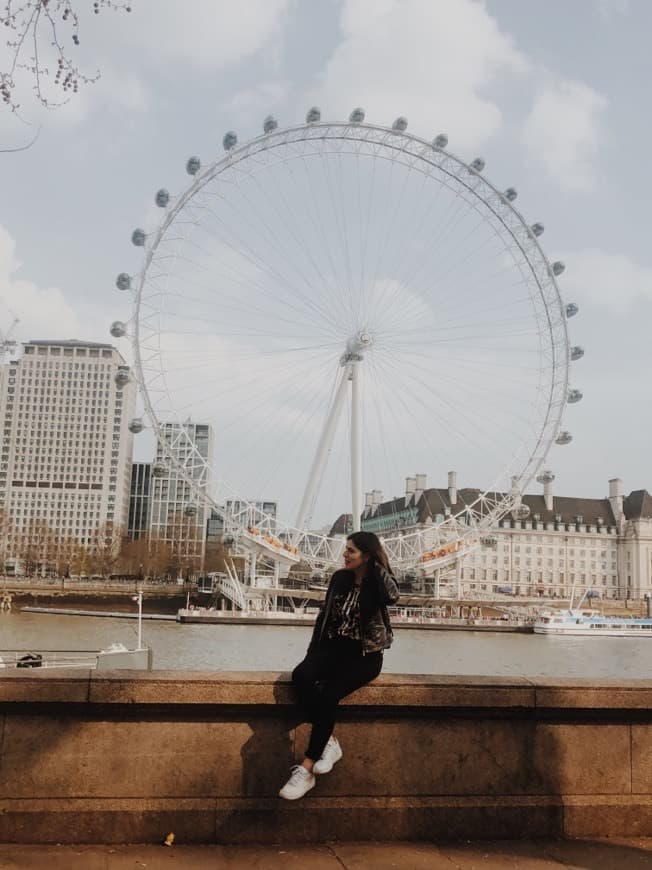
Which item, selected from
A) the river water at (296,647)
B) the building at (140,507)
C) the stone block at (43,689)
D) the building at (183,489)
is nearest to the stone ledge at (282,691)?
the stone block at (43,689)

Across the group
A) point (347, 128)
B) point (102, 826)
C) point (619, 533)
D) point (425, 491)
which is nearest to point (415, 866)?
point (102, 826)

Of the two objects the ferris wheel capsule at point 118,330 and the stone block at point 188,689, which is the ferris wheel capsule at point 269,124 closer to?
the ferris wheel capsule at point 118,330

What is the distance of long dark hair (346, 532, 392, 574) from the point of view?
19.0 ft

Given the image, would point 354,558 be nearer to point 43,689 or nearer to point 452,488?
point 43,689

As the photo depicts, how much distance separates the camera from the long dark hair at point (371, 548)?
580 cm

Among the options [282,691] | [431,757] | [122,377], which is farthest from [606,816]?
[122,377]

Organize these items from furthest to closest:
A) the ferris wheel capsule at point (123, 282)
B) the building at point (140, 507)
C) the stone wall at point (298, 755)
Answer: the building at point (140, 507) < the ferris wheel capsule at point (123, 282) < the stone wall at point (298, 755)

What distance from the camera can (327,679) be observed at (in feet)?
18.4

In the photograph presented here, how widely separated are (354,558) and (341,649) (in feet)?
1.86

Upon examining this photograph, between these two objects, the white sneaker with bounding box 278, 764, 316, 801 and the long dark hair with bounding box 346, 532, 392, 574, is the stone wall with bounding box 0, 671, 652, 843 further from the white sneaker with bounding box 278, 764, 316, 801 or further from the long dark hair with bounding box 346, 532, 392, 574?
the long dark hair with bounding box 346, 532, 392, 574

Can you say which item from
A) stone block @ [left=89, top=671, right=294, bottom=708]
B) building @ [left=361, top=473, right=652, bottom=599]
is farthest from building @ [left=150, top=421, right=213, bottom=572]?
stone block @ [left=89, top=671, right=294, bottom=708]

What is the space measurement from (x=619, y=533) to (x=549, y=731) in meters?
148

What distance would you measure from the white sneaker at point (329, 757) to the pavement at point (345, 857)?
1.53ft

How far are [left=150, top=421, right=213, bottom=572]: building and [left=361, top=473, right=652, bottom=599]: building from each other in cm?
3087
